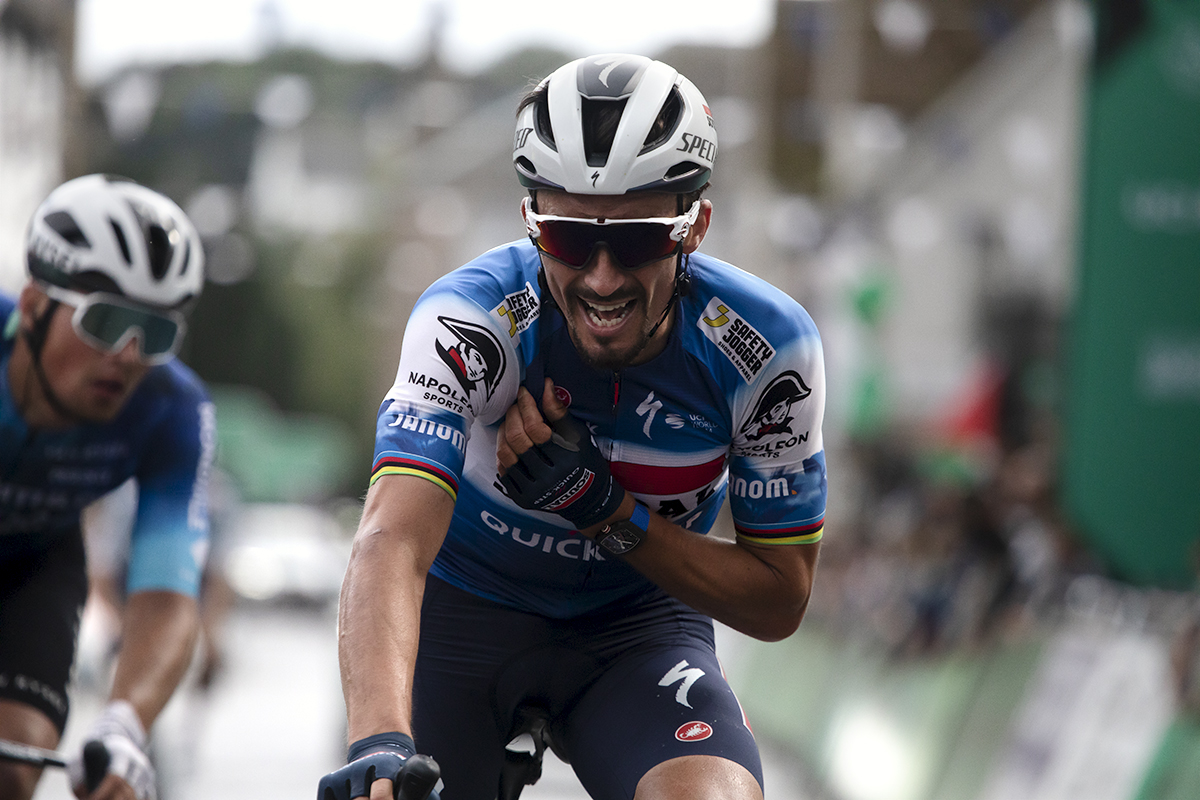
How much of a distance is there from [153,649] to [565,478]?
1510mm

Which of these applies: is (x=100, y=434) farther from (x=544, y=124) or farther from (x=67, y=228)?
(x=544, y=124)

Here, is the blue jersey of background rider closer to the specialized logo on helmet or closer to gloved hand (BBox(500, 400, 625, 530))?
gloved hand (BBox(500, 400, 625, 530))

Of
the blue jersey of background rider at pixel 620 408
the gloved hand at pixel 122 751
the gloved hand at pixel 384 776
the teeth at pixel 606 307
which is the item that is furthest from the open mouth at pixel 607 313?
the gloved hand at pixel 122 751

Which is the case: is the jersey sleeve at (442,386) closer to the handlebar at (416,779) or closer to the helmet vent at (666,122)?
the helmet vent at (666,122)

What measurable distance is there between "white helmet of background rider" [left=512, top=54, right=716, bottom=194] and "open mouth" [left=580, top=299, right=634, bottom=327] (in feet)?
0.74

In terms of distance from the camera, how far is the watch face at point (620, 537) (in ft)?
10.2

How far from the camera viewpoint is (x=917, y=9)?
13.5 metres

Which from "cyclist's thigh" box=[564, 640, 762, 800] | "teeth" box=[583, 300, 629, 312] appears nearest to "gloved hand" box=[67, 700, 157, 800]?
"cyclist's thigh" box=[564, 640, 762, 800]

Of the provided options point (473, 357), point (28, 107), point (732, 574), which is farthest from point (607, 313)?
point (28, 107)

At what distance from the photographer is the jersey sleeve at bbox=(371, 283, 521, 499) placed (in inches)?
114

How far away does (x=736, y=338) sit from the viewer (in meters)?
3.22

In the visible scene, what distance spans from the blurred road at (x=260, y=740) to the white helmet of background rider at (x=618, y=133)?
494cm

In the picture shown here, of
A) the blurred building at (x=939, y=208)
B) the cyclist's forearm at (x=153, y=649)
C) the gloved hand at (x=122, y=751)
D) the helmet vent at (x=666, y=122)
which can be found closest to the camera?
the helmet vent at (x=666, y=122)

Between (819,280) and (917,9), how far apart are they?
32.0 ft
